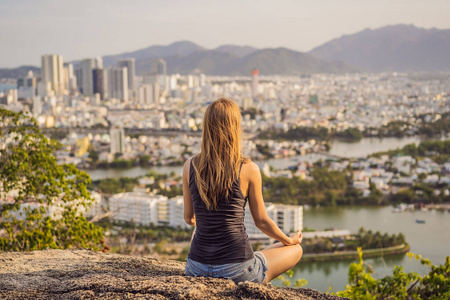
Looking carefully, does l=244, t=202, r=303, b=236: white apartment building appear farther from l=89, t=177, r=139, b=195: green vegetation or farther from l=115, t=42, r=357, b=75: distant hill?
l=115, t=42, r=357, b=75: distant hill

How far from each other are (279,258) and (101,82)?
25.3 metres

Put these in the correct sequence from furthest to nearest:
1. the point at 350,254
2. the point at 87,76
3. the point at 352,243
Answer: the point at 87,76
the point at 352,243
the point at 350,254

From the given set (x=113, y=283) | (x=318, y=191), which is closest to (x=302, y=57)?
(x=318, y=191)

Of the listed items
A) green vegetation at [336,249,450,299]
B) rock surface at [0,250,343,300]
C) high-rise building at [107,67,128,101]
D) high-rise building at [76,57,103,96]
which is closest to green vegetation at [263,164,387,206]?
green vegetation at [336,249,450,299]

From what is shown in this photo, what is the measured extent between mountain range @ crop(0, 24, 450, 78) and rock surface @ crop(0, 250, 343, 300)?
101 feet

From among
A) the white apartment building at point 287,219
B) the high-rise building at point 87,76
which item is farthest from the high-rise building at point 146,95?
the white apartment building at point 287,219

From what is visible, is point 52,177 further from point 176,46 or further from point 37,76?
point 176,46

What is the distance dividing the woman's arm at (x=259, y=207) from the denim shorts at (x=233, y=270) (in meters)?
0.05

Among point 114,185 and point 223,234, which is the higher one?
point 223,234

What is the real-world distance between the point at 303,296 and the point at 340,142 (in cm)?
1393

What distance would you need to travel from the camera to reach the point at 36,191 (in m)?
1.58

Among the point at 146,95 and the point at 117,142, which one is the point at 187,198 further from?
the point at 146,95

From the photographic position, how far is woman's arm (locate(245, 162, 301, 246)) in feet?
2.67

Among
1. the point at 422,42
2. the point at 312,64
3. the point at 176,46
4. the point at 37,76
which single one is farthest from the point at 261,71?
the point at 37,76
